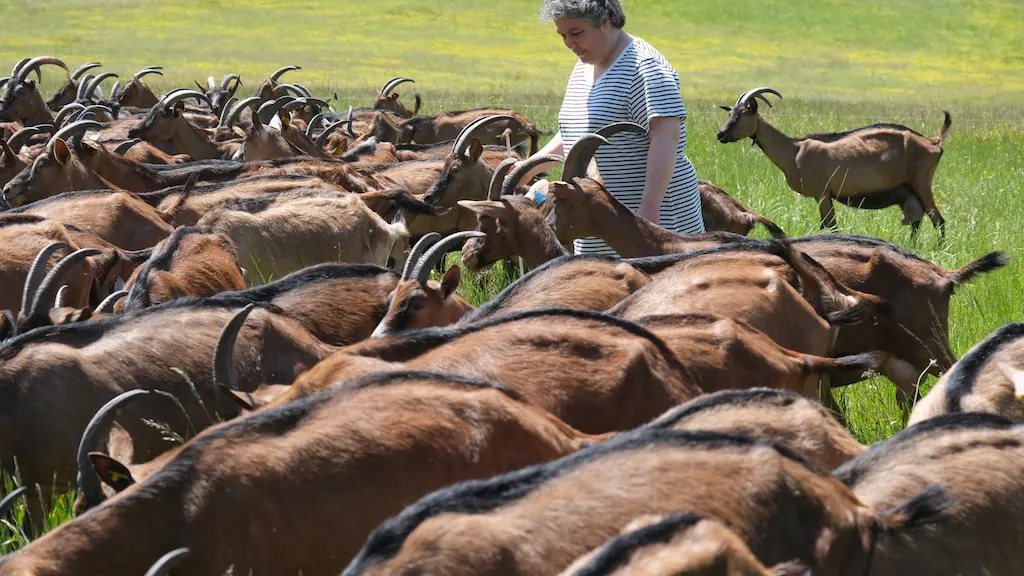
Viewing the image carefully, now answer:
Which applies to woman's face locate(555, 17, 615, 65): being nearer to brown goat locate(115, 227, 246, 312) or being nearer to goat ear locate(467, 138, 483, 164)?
brown goat locate(115, 227, 246, 312)

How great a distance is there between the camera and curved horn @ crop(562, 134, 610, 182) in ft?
23.2

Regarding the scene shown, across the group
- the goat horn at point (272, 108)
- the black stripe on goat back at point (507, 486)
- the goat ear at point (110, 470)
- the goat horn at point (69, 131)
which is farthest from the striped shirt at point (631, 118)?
the goat horn at point (272, 108)

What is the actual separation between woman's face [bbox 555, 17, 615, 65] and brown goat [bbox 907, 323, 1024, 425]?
108 inches

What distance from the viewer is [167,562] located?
354 centimetres

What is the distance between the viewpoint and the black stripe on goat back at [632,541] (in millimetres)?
2727

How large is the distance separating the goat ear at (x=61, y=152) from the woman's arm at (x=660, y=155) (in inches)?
219

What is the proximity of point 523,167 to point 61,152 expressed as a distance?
4.50m

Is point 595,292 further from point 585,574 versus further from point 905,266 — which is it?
point 585,574

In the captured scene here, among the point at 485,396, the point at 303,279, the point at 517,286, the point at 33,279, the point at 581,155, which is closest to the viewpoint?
the point at 485,396

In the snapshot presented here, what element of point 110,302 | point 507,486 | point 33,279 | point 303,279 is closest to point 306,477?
point 507,486

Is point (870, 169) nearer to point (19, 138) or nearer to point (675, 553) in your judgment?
point (19, 138)

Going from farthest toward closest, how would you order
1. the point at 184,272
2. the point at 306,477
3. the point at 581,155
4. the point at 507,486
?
the point at 581,155 → the point at 184,272 → the point at 306,477 → the point at 507,486

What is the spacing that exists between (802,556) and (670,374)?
1.53m

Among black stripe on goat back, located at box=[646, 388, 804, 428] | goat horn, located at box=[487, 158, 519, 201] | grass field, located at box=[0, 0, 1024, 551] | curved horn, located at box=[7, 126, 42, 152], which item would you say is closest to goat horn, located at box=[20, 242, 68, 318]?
goat horn, located at box=[487, 158, 519, 201]
